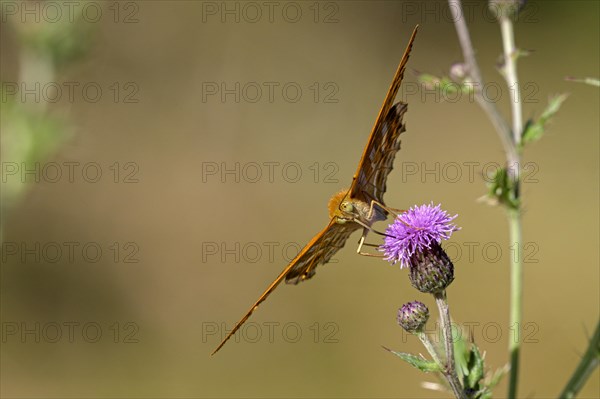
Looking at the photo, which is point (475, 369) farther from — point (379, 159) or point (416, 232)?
point (379, 159)

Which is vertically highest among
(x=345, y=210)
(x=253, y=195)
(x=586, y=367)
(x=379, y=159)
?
(x=253, y=195)

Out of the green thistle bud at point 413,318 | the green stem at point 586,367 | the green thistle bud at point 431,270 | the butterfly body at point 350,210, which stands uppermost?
the butterfly body at point 350,210

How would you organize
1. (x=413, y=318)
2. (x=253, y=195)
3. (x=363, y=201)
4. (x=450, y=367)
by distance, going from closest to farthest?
(x=450, y=367), (x=413, y=318), (x=363, y=201), (x=253, y=195)

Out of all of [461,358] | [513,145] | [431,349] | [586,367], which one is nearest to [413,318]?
A: [431,349]

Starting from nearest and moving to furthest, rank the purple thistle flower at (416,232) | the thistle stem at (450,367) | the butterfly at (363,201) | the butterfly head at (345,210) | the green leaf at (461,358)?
1. the thistle stem at (450,367)
2. the green leaf at (461,358)
3. the purple thistle flower at (416,232)
4. the butterfly at (363,201)
5. the butterfly head at (345,210)

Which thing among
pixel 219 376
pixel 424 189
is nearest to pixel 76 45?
pixel 219 376

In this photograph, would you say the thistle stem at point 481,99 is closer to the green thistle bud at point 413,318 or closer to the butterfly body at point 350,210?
the butterfly body at point 350,210

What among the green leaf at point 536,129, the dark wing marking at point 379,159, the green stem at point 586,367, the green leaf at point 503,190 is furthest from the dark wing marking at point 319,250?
the green stem at point 586,367

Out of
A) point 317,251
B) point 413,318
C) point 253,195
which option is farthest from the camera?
point 253,195
